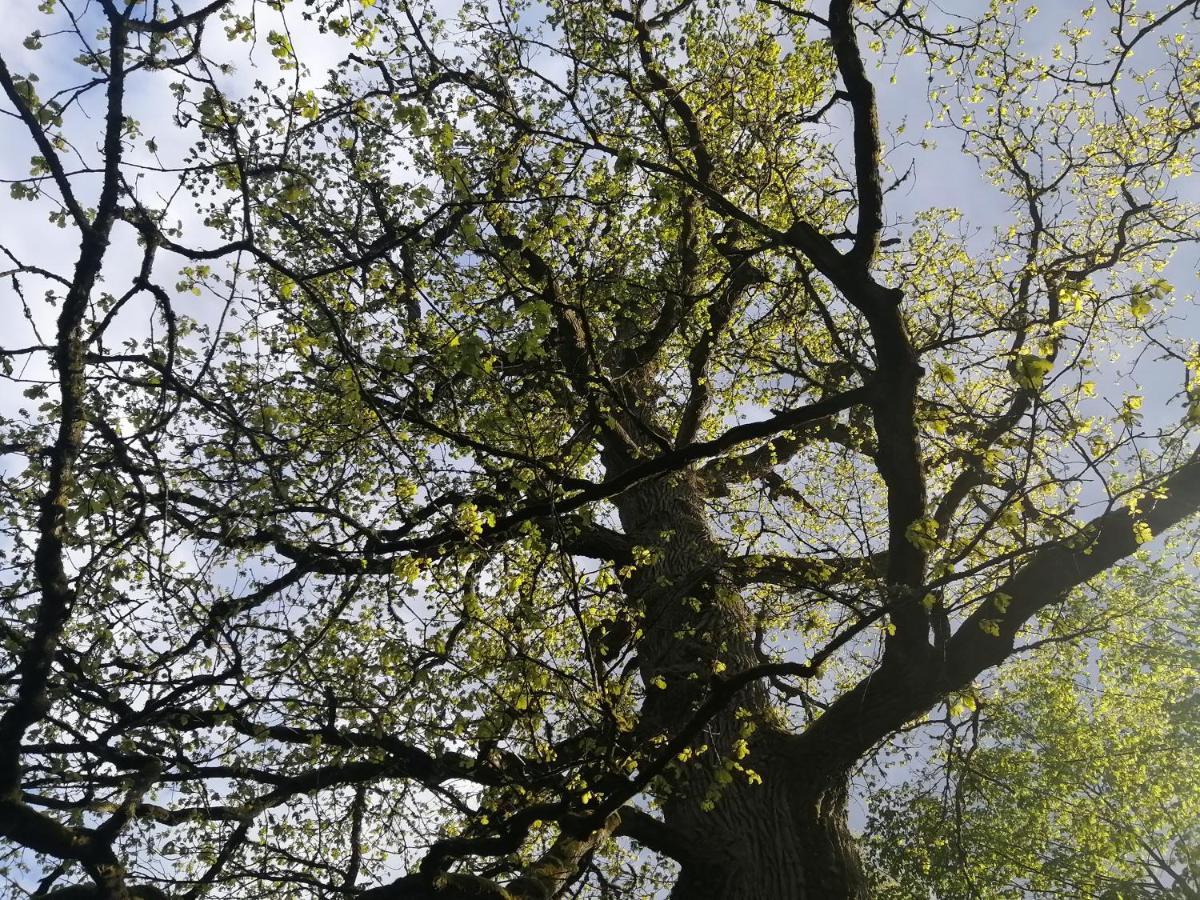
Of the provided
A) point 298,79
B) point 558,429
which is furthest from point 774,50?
point 298,79

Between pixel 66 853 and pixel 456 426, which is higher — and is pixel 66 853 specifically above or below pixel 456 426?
below

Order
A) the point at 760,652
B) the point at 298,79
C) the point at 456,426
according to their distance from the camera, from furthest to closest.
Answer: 1. the point at 760,652
2. the point at 456,426
3. the point at 298,79

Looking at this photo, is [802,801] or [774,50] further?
[774,50]

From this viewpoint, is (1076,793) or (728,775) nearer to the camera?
(728,775)

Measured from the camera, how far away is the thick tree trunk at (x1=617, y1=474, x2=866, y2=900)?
19.0ft

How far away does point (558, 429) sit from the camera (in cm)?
751

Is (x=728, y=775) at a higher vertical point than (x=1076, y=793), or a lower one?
lower

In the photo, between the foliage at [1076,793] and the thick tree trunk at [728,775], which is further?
the foliage at [1076,793]

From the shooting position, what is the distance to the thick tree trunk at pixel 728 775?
580 cm

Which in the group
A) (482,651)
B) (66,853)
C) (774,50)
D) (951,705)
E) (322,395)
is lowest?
(66,853)

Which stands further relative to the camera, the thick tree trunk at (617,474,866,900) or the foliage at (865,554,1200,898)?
the foliage at (865,554,1200,898)

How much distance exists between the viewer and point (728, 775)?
16.5ft

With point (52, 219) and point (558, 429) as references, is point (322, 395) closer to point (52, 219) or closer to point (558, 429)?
point (558, 429)

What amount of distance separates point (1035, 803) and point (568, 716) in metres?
10.3
